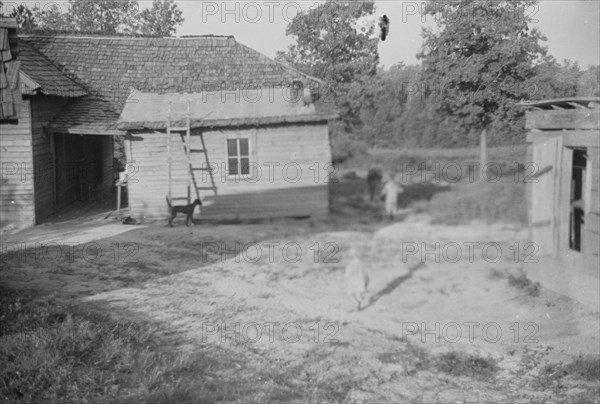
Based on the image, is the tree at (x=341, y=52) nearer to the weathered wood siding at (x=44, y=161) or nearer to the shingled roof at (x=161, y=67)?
the shingled roof at (x=161, y=67)

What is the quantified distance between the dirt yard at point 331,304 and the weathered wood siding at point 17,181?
0.48ft

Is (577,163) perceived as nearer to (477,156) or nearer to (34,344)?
(477,156)

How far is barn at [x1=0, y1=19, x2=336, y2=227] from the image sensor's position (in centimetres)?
204

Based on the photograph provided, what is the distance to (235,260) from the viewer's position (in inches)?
110

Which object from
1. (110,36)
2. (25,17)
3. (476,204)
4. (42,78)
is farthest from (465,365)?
(25,17)

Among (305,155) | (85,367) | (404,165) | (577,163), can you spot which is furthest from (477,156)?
(85,367)

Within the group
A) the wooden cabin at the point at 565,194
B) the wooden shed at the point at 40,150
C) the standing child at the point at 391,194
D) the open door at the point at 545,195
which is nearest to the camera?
the standing child at the point at 391,194

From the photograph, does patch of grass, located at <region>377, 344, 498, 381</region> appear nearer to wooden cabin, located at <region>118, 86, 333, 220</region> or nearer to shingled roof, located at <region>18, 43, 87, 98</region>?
wooden cabin, located at <region>118, 86, 333, 220</region>

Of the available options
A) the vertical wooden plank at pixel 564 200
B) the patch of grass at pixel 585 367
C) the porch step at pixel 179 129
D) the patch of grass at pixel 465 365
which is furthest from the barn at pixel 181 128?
the patch of grass at pixel 585 367

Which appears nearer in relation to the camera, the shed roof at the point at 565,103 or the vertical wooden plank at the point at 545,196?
the vertical wooden plank at the point at 545,196

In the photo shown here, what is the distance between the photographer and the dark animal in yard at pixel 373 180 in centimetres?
170

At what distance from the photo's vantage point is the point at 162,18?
3.04 m

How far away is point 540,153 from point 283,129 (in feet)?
3.64

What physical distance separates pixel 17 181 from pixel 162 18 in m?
1.42
